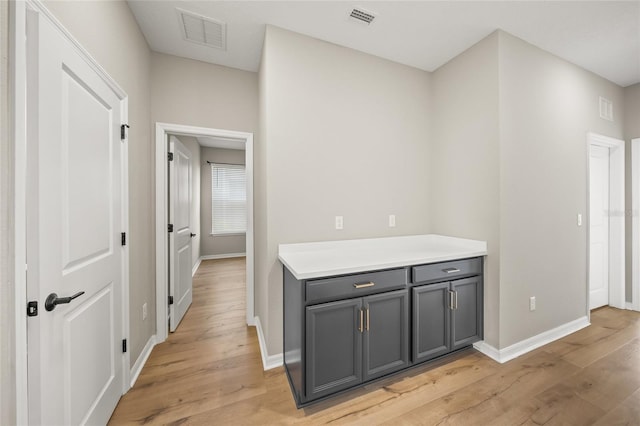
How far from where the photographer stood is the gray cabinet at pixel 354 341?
1.58m

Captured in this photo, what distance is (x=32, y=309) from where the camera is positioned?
0.98 m

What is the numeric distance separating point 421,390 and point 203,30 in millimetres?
3354

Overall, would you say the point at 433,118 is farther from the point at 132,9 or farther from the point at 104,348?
the point at 104,348

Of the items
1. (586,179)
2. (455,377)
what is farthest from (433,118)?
(455,377)

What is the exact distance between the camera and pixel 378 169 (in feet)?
8.25

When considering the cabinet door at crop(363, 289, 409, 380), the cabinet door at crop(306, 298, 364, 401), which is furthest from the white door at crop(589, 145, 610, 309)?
the cabinet door at crop(306, 298, 364, 401)

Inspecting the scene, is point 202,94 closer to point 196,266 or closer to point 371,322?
point 371,322

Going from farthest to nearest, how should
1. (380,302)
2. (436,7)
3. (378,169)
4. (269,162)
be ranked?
1. (378,169)
2. (269,162)
3. (436,7)
4. (380,302)

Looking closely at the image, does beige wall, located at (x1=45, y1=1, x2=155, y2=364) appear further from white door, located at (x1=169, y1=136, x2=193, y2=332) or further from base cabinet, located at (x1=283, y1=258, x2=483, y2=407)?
base cabinet, located at (x1=283, y1=258, x2=483, y2=407)

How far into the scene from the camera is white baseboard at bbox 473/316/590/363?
216cm

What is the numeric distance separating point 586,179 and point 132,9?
15.0ft

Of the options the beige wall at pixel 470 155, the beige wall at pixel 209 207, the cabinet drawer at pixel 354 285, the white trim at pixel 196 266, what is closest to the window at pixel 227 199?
the beige wall at pixel 209 207

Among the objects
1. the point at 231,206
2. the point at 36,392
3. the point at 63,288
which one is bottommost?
the point at 36,392

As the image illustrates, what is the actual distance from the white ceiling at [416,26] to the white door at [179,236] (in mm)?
1024
